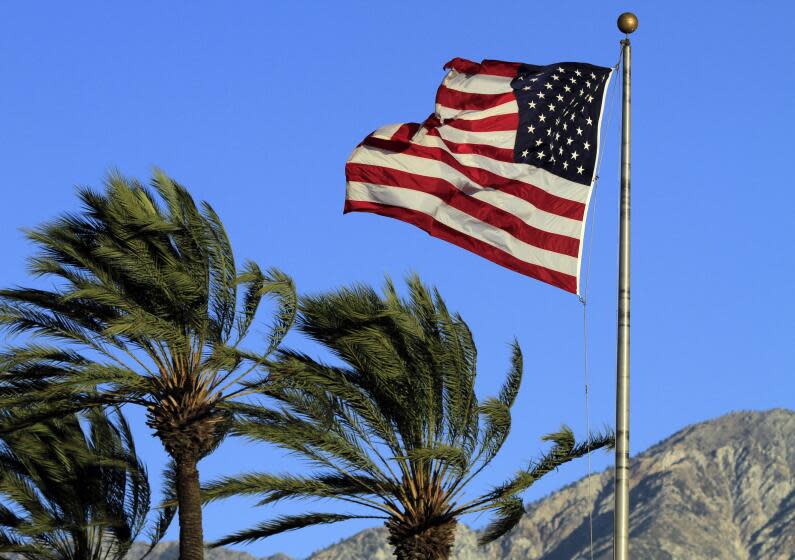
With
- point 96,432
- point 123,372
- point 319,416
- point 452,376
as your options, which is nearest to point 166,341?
point 123,372

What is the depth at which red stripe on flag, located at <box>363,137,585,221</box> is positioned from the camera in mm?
20062

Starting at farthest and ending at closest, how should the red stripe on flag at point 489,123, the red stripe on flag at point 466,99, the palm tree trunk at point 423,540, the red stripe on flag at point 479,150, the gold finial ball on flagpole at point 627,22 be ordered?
the palm tree trunk at point 423,540 < the red stripe on flag at point 466,99 < the red stripe on flag at point 489,123 < the red stripe on flag at point 479,150 < the gold finial ball on flagpole at point 627,22

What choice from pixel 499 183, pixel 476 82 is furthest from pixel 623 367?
pixel 476 82

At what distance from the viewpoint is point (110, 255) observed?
27234 mm

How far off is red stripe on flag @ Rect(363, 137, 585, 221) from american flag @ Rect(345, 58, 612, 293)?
14mm

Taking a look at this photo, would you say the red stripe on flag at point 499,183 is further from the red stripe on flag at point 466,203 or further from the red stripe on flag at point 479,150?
the red stripe on flag at point 466,203

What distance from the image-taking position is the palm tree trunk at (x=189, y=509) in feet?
93.2

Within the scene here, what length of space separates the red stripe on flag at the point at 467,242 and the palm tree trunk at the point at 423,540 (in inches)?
336

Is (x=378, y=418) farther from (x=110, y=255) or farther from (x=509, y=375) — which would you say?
(x=110, y=255)

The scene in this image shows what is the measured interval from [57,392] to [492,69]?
1005 centimetres

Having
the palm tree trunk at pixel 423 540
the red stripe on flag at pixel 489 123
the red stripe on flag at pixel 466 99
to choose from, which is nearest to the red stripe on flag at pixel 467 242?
the red stripe on flag at pixel 489 123

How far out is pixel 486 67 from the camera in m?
21.8

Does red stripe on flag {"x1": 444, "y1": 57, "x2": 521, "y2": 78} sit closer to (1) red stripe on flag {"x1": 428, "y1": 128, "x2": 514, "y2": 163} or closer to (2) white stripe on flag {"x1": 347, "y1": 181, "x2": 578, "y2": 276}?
(1) red stripe on flag {"x1": 428, "y1": 128, "x2": 514, "y2": 163}

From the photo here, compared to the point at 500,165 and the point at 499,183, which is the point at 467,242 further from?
the point at 500,165
